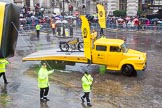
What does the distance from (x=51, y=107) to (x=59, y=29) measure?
23.7 metres

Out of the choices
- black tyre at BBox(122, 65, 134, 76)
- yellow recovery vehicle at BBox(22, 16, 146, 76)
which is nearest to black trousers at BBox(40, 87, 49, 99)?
yellow recovery vehicle at BBox(22, 16, 146, 76)

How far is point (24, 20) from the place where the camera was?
45.4 m

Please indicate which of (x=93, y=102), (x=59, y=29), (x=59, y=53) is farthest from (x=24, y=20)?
(x=93, y=102)

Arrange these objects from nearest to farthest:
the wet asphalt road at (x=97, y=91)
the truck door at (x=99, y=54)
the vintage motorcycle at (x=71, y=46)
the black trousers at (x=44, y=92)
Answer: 1. the wet asphalt road at (x=97, y=91)
2. the black trousers at (x=44, y=92)
3. the truck door at (x=99, y=54)
4. the vintage motorcycle at (x=71, y=46)

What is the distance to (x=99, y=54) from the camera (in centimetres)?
2141

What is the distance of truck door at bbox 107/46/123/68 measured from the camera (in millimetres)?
21031

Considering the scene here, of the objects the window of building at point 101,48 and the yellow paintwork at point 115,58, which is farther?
the window of building at point 101,48

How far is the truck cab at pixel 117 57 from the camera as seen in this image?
20516 mm

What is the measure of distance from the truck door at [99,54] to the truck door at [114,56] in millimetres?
290

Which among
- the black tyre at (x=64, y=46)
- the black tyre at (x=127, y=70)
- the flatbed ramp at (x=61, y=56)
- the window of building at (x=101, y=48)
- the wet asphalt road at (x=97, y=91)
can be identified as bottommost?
the wet asphalt road at (x=97, y=91)

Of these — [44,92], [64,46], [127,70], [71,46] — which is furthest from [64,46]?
[44,92]

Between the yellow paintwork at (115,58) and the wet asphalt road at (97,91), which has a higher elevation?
the yellow paintwork at (115,58)

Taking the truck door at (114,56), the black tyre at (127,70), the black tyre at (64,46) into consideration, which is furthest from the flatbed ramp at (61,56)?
the black tyre at (127,70)

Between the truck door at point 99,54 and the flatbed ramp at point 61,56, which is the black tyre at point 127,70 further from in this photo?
the flatbed ramp at point 61,56
